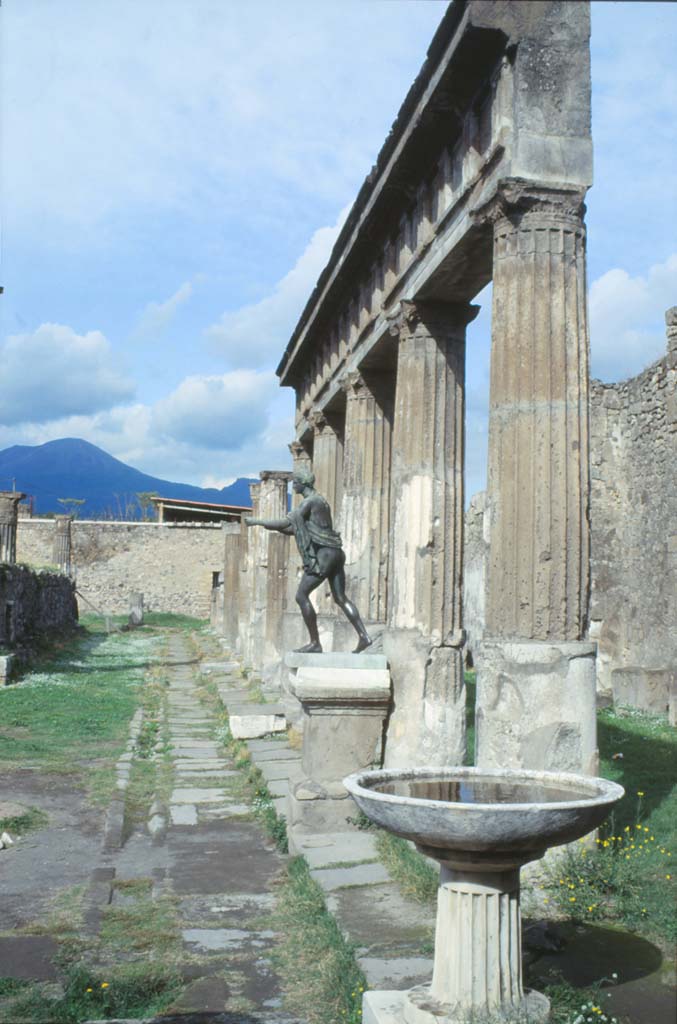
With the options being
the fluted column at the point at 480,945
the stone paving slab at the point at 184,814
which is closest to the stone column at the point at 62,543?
the stone paving slab at the point at 184,814

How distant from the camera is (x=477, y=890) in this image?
11.3 feet

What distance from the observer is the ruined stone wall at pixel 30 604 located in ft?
61.0

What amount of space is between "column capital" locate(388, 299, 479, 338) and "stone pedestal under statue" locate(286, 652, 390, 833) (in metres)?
2.72

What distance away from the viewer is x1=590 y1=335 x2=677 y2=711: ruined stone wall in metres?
13.5

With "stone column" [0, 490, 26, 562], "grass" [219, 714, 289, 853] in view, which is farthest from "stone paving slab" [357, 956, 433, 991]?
"stone column" [0, 490, 26, 562]

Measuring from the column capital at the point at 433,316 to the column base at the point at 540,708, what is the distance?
11.6ft

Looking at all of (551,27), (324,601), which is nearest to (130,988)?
A: (551,27)

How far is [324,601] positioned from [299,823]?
497cm

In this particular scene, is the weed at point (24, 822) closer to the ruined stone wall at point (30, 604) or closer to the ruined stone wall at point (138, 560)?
the ruined stone wall at point (30, 604)

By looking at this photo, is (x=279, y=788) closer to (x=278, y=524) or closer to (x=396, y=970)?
(x=278, y=524)

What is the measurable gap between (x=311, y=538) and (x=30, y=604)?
47.3 ft

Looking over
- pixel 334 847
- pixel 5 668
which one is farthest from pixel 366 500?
pixel 5 668

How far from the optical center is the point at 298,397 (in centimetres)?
1617

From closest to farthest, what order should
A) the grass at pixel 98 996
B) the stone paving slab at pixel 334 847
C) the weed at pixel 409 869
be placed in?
the grass at pixel 98 996
the weed at pixel 409 869
the stone paving slab at pixel 334 847
